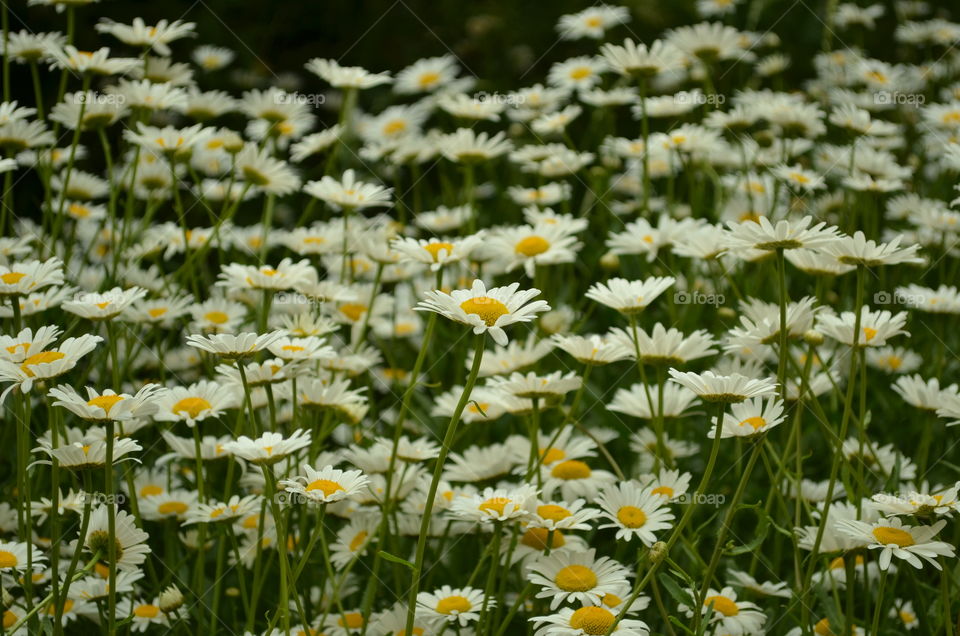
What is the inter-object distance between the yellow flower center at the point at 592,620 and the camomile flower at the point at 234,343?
0.64 metres

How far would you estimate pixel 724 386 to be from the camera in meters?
1.60

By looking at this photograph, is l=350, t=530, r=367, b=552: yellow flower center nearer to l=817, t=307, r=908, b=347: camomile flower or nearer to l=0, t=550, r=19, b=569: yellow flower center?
l=0, t=550, r=19, b=569: yellow flower center

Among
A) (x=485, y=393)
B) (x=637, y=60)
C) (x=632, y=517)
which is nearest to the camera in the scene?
(x=632, y=517)

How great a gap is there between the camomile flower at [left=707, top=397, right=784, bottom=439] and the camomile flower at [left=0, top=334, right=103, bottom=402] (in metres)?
1.03

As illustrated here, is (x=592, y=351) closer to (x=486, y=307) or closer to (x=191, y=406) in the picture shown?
(x=486, y=307)

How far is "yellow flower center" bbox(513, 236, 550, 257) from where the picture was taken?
2.45 meters

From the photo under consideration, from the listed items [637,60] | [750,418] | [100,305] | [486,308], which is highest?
[637,60]

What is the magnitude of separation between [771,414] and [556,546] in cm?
49

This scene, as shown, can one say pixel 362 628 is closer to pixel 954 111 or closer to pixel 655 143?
pixel 655 143

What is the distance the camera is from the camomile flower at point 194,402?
73.9 inches

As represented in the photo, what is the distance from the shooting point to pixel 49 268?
1.90m

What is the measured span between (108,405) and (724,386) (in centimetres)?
94

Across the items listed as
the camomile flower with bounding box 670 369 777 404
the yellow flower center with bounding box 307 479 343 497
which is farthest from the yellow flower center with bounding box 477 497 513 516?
the camomile flower with bounding box 670 369 777 404

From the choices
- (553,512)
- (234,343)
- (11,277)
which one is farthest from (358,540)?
(11,277)
